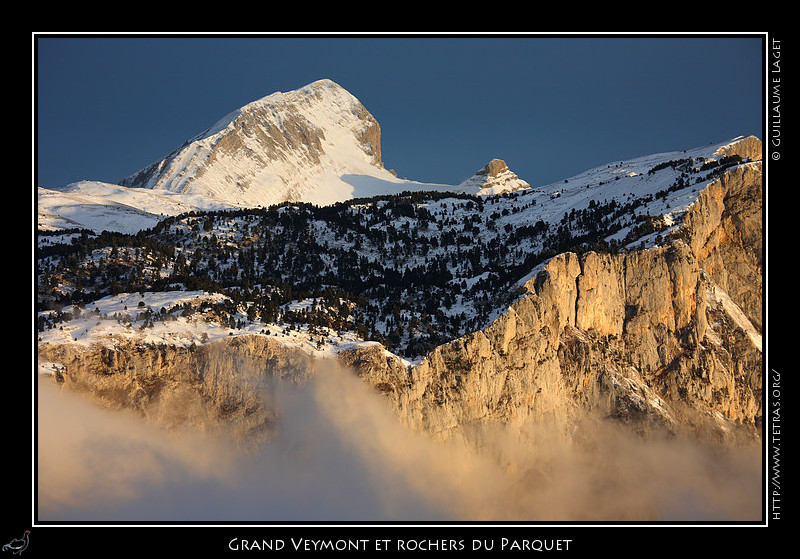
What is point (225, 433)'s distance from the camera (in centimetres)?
13050

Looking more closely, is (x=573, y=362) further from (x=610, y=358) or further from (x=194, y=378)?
(x=194, y=378)

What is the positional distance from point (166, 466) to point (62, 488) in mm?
12610

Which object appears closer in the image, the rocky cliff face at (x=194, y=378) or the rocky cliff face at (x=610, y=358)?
the rocky cliff face at (x=194, y=378)

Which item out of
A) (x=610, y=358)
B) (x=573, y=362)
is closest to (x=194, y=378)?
(x=573, y=362)

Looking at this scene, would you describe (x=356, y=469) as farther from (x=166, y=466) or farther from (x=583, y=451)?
(x=583, y=451)

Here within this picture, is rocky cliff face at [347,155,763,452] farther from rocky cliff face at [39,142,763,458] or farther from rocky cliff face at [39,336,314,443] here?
rocky cliff face at [39,336,314,443]
